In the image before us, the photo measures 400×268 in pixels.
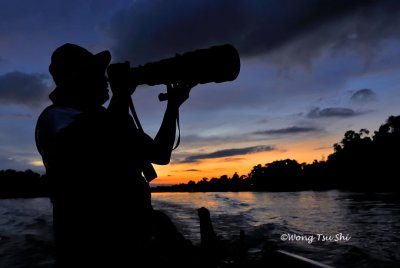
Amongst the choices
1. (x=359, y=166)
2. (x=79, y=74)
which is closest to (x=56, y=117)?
(x=79, y=74)

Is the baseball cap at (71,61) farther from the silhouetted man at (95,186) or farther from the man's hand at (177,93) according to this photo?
the man's hand at (177,93)

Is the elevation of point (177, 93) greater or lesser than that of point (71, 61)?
lesser

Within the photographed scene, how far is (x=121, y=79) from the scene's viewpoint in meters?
1.61

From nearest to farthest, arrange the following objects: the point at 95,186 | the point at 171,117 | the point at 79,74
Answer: the point at 95,186
the point at 79,74
the point at 171,117

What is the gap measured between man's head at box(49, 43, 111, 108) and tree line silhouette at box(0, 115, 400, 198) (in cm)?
5477

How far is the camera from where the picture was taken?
1682 mm

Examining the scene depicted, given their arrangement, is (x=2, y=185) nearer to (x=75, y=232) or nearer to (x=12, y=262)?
(x=12, y=262)

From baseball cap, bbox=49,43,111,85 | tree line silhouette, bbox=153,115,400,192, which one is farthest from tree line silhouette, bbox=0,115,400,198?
baseball cap, bbox=49,43,111,85

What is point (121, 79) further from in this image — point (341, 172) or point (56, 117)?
point (341, 172)

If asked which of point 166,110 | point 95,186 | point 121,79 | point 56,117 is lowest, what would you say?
point 95,186

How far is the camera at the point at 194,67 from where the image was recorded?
5.52 feet

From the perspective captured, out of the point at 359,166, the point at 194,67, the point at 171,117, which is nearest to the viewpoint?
the point at 194,67

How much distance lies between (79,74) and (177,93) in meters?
0.51

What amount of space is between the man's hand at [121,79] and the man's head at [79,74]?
36 mm
